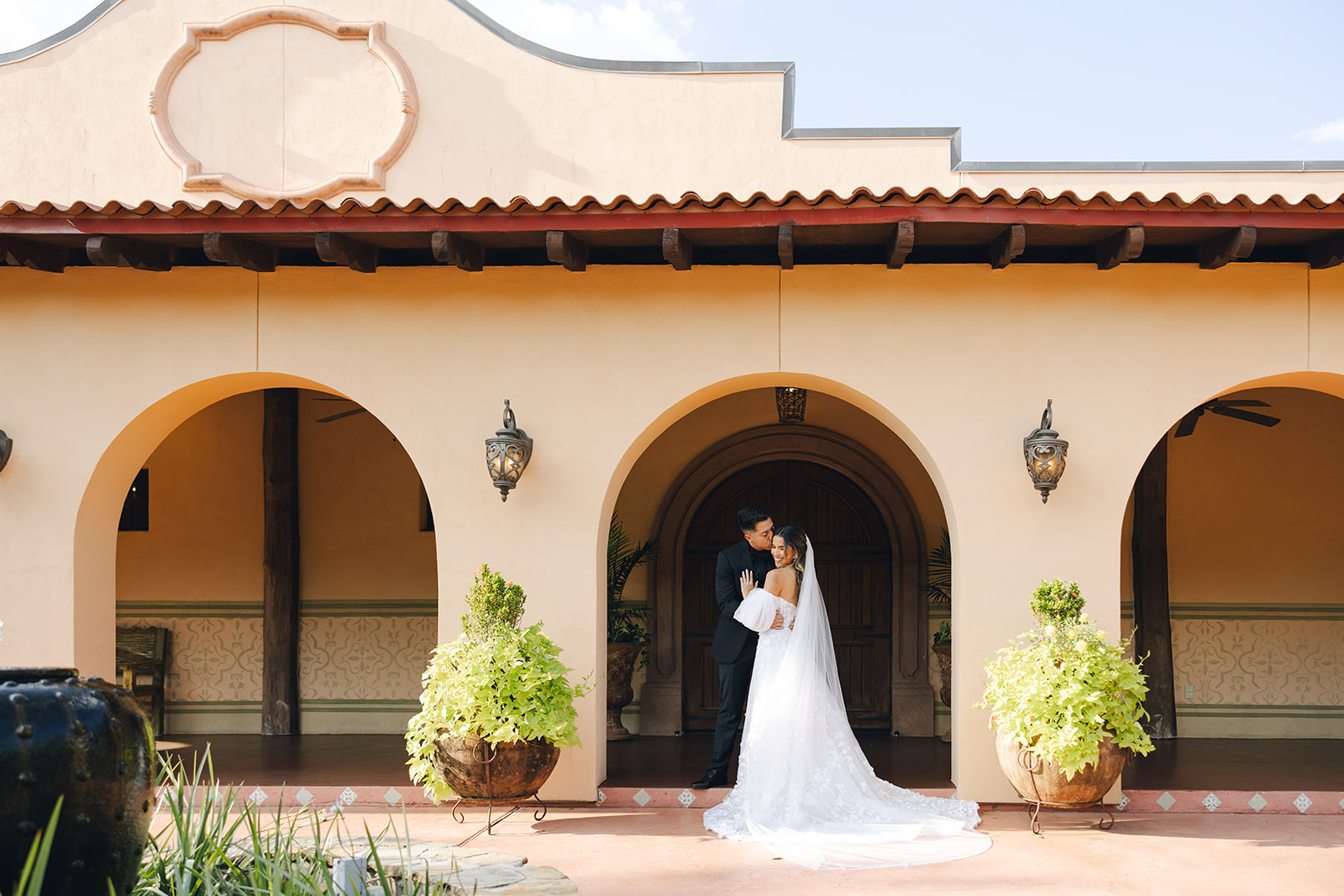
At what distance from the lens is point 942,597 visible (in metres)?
8.96

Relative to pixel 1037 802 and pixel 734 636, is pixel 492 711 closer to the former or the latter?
pixel 734 636

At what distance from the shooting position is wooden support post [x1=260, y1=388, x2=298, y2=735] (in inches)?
359

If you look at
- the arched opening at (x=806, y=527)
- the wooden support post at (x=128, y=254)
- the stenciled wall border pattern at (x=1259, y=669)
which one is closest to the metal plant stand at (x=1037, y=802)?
the arched opening at (x=806, y=527)

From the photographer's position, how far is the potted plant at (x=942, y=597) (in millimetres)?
8570

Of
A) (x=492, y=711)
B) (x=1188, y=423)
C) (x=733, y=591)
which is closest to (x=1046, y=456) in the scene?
(x=733, y=591)

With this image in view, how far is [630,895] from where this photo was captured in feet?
15.4

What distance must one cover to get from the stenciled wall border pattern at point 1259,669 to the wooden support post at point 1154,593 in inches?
8.4

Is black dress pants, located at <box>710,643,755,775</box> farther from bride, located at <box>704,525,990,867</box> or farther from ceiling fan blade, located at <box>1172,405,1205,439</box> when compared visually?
ceiling fan blade, located at <box>1172,405,1205,439</box>

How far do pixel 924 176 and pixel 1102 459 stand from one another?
9.38ft

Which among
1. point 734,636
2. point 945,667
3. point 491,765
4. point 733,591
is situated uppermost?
point 733,591

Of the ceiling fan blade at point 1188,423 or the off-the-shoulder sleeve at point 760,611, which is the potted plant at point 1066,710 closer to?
the off-the-shoulder sleeve at point 760,611

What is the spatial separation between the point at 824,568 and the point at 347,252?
520cm

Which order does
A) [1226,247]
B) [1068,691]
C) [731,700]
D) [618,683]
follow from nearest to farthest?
1. [1068,691]
2. [1226,247]
3. [731,700]
4. [618,683]

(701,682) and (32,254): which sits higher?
(32,254)
